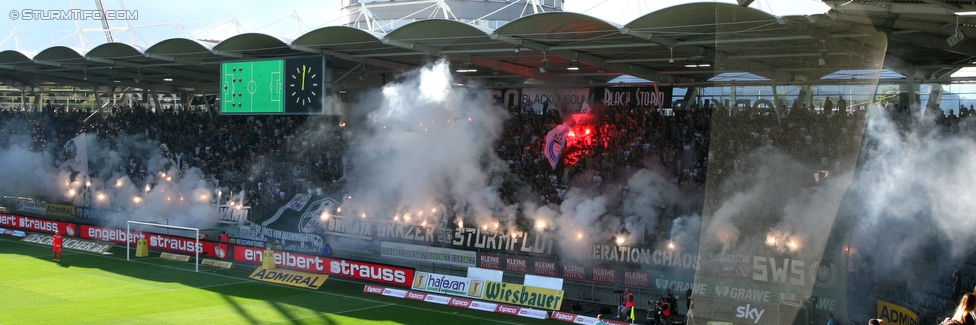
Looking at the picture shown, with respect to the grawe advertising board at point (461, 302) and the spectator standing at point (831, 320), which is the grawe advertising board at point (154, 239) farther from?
the spectator standing at point (831, 320)

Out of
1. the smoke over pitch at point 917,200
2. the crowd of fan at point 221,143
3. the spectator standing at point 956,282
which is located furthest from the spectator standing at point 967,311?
the crowd of fan at point 221,143

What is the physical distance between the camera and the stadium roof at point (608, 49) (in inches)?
187

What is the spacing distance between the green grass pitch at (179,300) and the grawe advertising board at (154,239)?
3.02ft

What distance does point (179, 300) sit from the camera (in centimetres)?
1914

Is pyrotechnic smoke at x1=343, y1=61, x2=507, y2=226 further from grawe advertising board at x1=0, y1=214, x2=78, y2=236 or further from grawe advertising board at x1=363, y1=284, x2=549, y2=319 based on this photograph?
grawe advertising board at x1=0, y1=214, x2=78, y2=236

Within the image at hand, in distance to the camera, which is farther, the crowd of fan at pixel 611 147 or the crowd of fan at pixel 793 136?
the crowd of fan at pixel 611 147

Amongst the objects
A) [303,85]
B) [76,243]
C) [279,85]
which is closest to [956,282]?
[303,85]

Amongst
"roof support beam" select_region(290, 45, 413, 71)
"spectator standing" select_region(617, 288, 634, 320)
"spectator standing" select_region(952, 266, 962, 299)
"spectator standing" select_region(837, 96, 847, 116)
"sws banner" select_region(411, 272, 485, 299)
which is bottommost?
"sws banner" select_region(411, 272, 485, 299)

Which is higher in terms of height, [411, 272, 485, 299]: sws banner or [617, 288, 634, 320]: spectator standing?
[617, 288, 634, 320]: spectator standing

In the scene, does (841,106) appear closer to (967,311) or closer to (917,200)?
(967,311)

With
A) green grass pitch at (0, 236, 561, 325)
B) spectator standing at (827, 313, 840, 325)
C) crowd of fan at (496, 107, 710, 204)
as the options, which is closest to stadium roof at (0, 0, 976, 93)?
crowd of fan at (496, 107, 710, 204)

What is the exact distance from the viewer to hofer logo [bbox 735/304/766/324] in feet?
15.3

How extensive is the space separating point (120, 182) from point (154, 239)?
24.2 ft

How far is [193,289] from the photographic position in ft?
68.0
